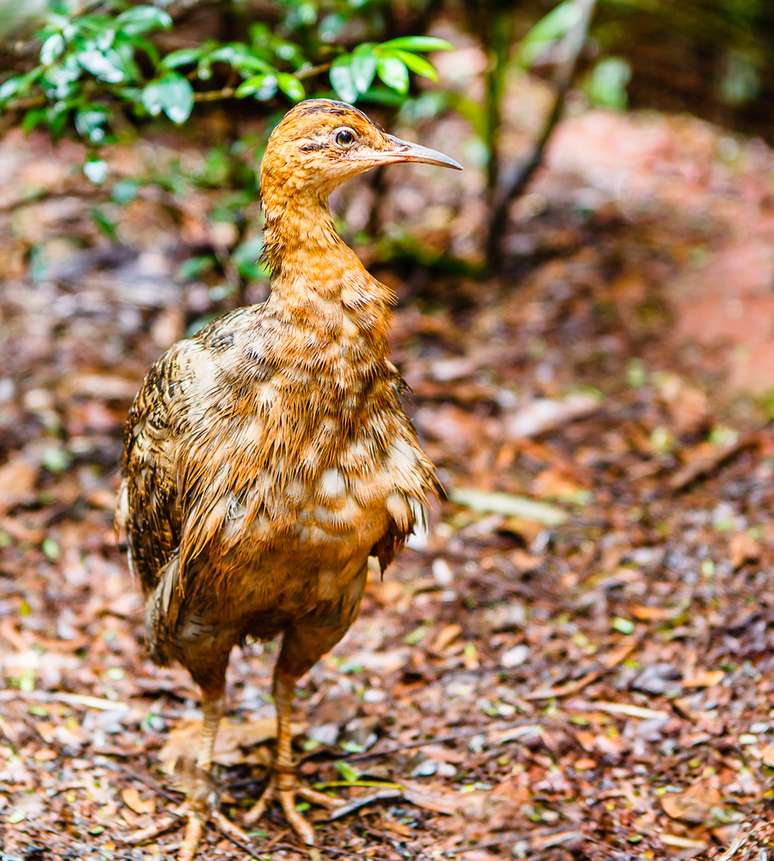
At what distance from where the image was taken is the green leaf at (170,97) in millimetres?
4055

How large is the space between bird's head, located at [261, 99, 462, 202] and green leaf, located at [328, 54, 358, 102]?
1.45 feet

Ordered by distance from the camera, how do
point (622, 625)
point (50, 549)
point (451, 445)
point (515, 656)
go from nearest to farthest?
point (515, 656)
point (622, 625)
point (50, 549)
point (451, 445)

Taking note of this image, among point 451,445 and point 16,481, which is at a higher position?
point 16,481

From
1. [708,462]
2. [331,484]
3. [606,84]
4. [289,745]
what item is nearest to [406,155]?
[331,484]

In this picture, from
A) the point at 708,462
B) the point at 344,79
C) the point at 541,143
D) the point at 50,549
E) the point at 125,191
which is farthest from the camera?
the point at 541,143

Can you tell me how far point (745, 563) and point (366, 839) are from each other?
2382mm

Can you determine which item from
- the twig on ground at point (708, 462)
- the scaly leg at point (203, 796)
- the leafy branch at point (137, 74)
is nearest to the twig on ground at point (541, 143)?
the twig on ground at point (708, 462)

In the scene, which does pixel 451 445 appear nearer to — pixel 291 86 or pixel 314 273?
pixel 291 86

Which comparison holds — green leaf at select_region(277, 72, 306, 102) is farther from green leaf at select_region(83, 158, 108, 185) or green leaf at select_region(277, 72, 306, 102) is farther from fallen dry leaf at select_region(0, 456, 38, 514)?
fallen dry leaf at select_region(0, 456, 38, 514)

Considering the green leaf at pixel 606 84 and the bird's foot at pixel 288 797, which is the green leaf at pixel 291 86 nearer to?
the bird's foot at pixel 288 797

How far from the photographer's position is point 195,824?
158 inches

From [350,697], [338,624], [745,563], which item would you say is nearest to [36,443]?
[350,697]

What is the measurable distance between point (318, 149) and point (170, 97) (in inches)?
37.1

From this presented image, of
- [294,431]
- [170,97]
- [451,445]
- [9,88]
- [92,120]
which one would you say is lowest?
[451,445]
